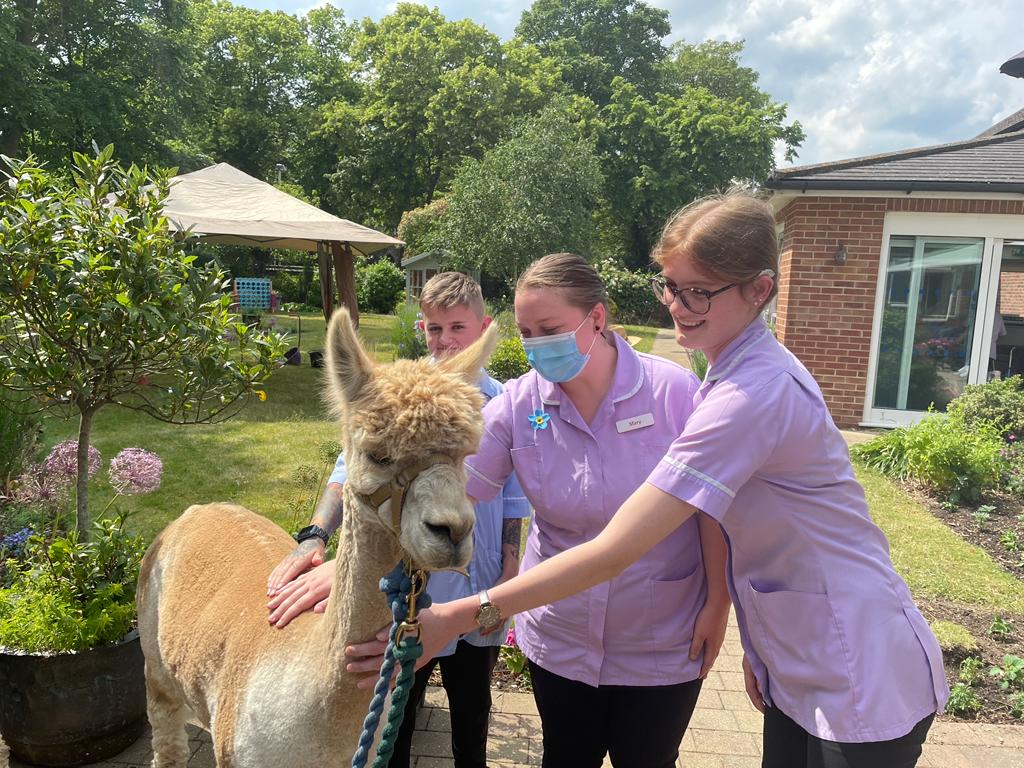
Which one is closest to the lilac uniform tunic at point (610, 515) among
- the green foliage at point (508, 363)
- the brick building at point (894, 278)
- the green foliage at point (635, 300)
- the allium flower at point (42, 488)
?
the allium flower at point (42, 488)

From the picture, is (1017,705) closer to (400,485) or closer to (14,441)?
(400,485)

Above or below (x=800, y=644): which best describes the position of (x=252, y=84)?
above

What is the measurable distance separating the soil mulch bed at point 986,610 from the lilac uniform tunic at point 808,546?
294 cm

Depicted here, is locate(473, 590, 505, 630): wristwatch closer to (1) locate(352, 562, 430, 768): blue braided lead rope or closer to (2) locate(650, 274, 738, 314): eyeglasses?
(1) locate(352, 562, 430, 768): blue braided lead rope

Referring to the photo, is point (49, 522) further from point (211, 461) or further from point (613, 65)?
point (613, 65)

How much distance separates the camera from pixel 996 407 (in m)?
8.72

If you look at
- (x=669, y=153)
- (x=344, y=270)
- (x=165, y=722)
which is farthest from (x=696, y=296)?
(x=669, y=153)

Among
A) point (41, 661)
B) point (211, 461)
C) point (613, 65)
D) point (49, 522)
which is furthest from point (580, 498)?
point (613, 65)

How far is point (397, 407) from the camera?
1.60 m

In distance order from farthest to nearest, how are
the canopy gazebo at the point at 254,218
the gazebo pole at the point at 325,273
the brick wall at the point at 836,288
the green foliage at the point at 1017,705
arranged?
the gazebo pole at the point at 325,273 → the canopy gazebo at the point at 254,218 → the brick wall at the point at 836,288 → the green foliage at the point at 1017,705

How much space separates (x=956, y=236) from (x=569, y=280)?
A: 10220 mm

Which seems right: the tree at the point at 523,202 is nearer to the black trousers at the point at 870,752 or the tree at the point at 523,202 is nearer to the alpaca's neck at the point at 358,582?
the alpaca's neck at the point at 358,582

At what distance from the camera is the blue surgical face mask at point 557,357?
225 cm

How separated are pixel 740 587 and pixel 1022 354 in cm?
1264
